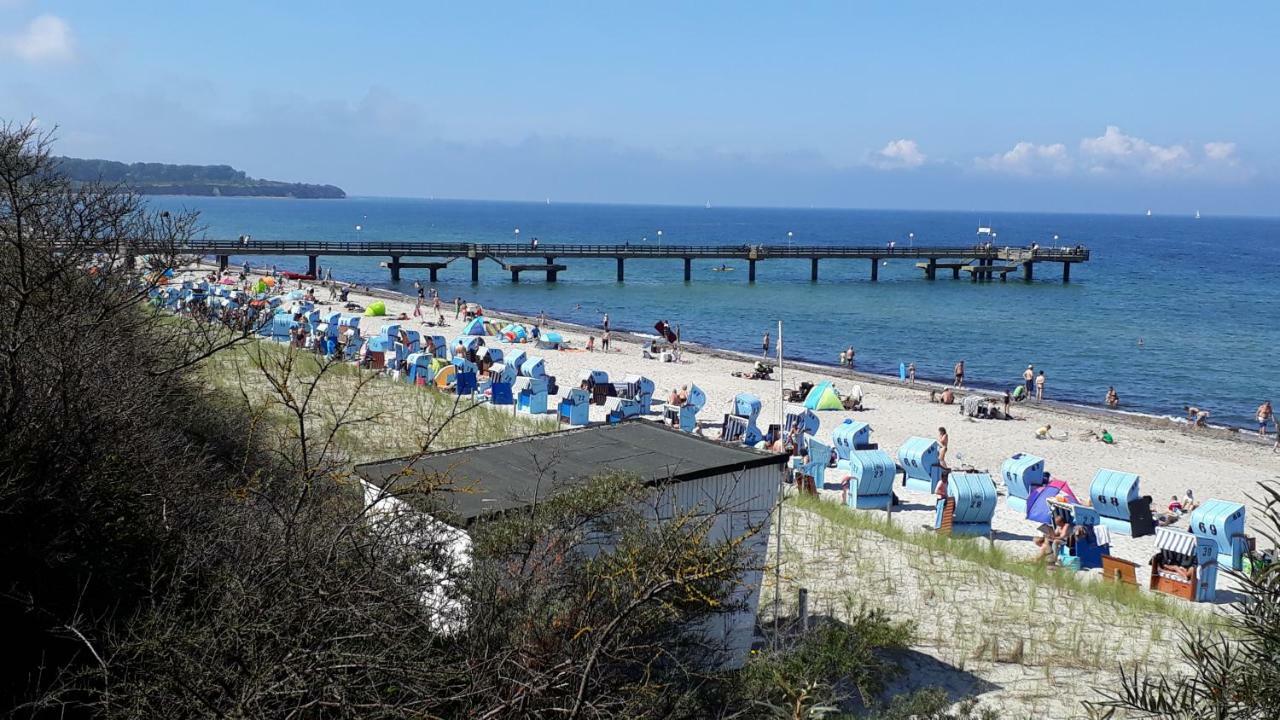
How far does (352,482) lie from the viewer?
8.64 m

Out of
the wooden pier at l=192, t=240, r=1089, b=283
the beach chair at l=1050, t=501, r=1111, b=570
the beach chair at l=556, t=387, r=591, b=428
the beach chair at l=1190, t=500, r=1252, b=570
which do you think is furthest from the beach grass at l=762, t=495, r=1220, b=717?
the wooden pier at l=192, t=240, r=1089, b=283

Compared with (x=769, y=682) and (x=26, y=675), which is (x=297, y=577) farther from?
(x=769, y=682)

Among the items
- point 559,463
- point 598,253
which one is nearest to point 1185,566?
point 559,463

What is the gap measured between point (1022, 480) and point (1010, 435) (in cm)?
699

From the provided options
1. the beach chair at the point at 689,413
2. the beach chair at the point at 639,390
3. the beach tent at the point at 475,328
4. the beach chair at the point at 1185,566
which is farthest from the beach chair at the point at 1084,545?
the beach tent at the point at 475,328

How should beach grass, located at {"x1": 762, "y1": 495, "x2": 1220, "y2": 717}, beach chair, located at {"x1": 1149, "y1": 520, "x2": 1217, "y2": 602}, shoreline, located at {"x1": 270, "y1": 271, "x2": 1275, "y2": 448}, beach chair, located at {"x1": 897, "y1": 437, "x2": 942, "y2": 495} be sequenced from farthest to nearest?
shoreline, located at {"x1": 270, "y1": 271, "x2": 1275, "y2": 448} < beach chair, located at {"x1": 897, "y1": 437, "x2": 942, "y2": 495} < beach chair, located at {"x1": 1149, "y1": 520, "x2": 1217, "y2": 602} < beach grass, located at {"x1": 762, "y1": 495, "x2": 1220, "y2": 717}

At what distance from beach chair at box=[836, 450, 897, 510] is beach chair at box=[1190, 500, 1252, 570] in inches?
163

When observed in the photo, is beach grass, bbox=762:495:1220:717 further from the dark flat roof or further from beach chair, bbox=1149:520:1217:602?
the dark flat roof

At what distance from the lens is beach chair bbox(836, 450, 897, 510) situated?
1642 centimetres

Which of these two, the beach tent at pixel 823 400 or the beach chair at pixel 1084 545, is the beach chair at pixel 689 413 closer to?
the beach tent at pixel 823 400

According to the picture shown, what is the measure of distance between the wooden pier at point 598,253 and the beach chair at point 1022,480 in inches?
1670

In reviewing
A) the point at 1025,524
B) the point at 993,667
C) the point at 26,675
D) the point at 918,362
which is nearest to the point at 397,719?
the point at 26,675

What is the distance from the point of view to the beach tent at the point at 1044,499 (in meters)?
16.2

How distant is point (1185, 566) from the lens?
1351 centimetres
